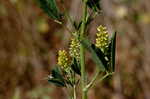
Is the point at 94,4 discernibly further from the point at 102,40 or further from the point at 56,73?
the point at 56,73

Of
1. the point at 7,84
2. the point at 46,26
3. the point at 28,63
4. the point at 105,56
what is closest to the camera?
the point at 105,56

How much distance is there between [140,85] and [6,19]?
1555 millimetres

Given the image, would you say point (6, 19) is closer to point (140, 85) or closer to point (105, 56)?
point (140, 85)

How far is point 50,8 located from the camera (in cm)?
156

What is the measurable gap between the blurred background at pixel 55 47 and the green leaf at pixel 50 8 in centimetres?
235

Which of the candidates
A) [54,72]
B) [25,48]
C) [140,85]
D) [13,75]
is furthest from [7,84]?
[54,72]

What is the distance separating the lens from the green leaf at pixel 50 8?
1553 millimetres

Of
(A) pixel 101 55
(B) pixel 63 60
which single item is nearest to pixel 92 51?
(A) pixel 101 55

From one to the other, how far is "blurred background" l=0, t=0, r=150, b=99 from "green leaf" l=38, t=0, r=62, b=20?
7.72 ft

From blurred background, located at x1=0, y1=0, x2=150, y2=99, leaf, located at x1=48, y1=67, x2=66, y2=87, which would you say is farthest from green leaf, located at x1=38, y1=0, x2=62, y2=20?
blurred background, located at x1=0, y1=0, x2=150, y2=99

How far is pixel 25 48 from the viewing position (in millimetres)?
4258

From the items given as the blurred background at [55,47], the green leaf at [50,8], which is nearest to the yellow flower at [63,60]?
the green leaf at [50,8]

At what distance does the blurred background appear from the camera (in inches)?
162

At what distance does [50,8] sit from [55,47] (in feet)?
9.69
